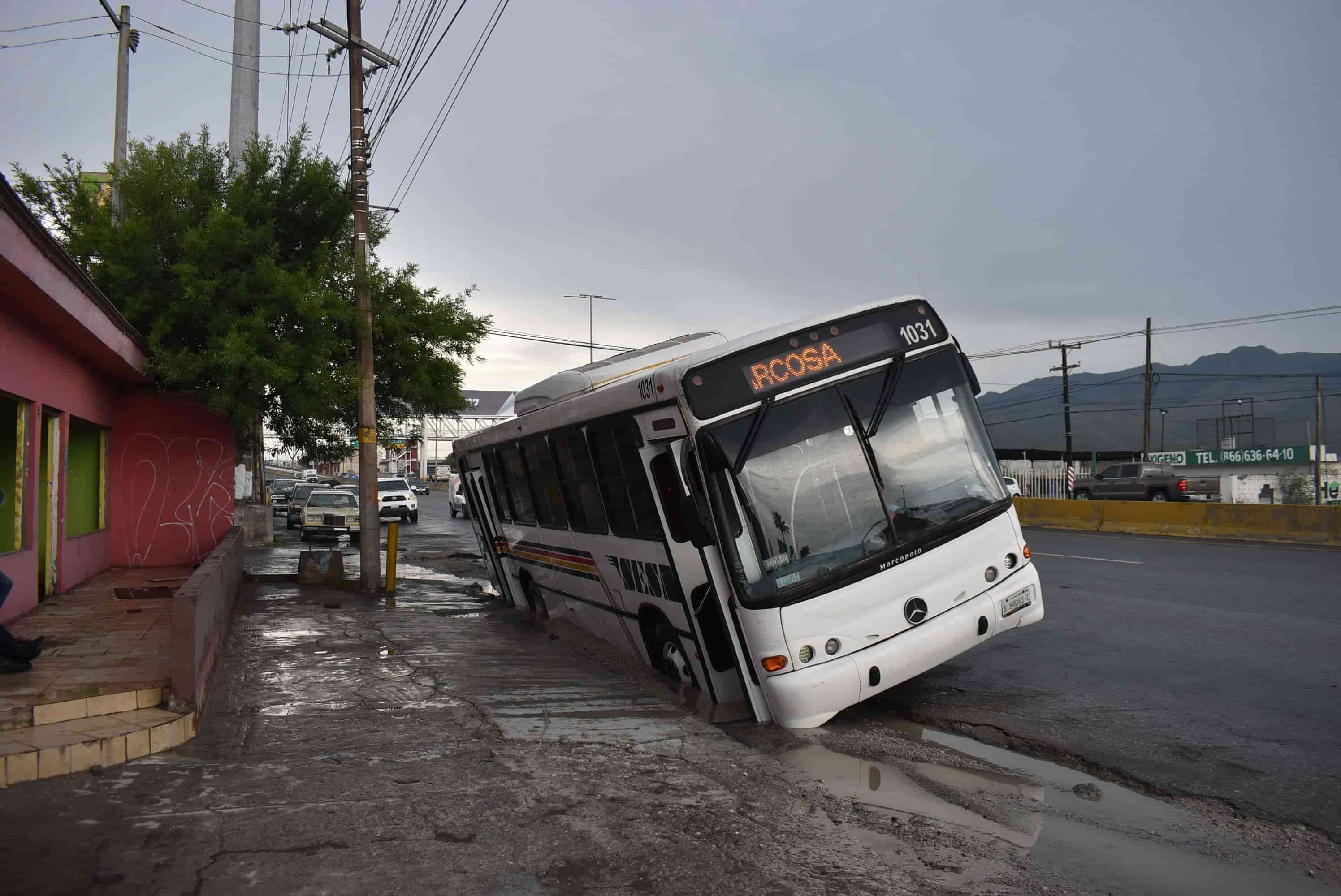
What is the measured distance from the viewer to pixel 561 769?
600cm

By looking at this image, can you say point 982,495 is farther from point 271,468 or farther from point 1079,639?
point 271,468

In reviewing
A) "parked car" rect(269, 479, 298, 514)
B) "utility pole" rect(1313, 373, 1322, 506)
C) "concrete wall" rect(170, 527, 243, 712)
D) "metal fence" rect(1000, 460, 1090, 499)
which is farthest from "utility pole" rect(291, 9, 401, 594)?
"utility pole" rect(1313, 373, 1322, 506)

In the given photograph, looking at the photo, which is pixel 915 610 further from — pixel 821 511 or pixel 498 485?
pixel 498 485

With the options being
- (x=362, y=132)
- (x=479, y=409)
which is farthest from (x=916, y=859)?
(x=479, y=409)

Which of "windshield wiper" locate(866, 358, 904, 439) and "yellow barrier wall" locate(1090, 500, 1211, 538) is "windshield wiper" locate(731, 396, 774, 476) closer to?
"windshield wiper" locate(866, 358, 904, 439)

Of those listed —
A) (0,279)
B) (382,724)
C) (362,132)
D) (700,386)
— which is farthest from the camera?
(362,132)

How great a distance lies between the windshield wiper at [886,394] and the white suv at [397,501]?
31846mm

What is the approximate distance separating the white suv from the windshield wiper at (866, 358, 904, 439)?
3185cm

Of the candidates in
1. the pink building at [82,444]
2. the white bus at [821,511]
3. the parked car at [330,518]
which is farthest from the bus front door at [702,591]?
the parked car at [330,518]

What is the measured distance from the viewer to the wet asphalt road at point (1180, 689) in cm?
574

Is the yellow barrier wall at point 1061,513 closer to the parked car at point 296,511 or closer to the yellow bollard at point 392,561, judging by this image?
the yellow bollard at point 392,561

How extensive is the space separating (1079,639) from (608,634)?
174 inches

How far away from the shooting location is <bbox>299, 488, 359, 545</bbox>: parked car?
28.3 meters

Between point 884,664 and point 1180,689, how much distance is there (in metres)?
2.62
